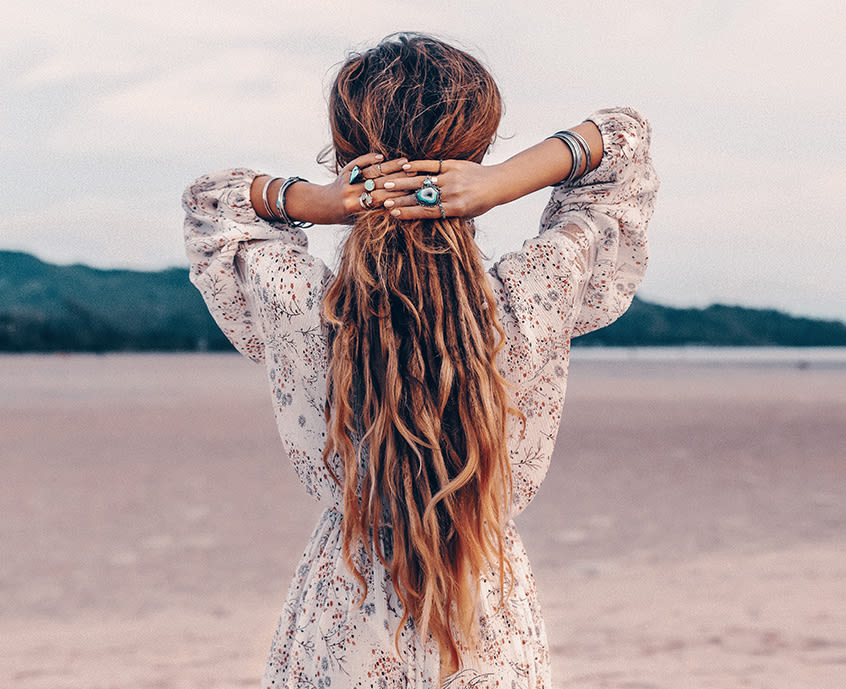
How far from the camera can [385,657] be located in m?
1.36

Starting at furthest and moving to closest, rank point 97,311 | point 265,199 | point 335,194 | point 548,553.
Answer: point 97,311 < point 548,553 < point 265,199 < point 335,194

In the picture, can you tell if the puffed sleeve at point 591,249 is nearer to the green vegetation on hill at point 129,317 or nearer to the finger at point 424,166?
the finger at point 424,166

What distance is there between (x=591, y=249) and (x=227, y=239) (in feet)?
2.04

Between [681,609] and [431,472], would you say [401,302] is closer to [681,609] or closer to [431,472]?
[431,472]

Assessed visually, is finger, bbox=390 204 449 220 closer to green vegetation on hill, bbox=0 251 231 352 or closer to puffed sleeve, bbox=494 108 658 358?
puffed sleeve, bbox=494 108 658 358

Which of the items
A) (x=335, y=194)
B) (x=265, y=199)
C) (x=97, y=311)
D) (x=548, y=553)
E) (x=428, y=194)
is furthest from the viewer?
(x=97, y=311)

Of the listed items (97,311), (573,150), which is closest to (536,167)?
(573,150)

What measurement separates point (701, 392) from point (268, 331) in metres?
21.5

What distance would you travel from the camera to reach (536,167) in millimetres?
1397

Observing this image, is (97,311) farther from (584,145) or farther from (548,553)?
(584,145)

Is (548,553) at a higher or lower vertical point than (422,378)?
lower

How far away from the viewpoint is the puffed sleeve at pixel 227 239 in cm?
148

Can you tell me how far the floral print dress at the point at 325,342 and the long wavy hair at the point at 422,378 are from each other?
0.16 ft

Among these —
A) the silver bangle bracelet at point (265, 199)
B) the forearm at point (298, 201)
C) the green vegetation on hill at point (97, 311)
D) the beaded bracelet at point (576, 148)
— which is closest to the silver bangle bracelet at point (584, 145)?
the beaded bracelet at point (576, 148)
